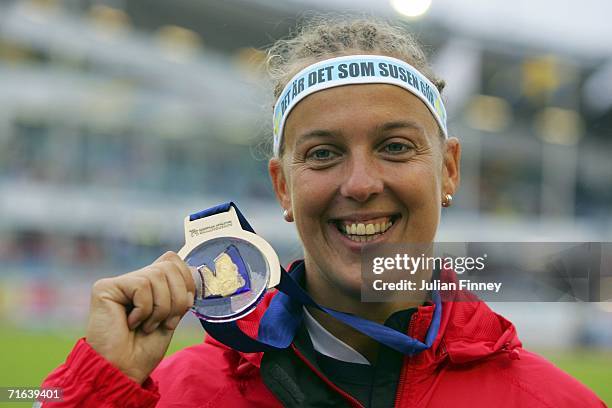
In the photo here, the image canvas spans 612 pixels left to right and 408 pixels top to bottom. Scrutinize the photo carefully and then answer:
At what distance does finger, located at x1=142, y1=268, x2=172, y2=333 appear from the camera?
1498 millimetres

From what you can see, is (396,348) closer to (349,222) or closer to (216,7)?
(349,222)

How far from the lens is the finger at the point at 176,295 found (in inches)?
59.8

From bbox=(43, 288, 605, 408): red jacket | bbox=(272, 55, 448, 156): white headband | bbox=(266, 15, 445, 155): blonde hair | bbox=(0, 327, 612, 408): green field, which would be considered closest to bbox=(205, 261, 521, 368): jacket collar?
bbox=(43, 288, 605, 408): red jacket

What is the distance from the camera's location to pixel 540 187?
29.2m

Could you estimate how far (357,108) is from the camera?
1804 mm

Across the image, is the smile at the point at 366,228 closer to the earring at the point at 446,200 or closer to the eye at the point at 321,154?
the eye at the point at 321,154

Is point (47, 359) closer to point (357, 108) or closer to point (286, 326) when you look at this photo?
point (286, 326)

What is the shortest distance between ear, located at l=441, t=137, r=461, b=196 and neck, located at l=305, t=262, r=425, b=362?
356 millimetres

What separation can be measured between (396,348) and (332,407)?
20 cm

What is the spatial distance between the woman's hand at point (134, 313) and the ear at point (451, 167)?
0.85 meters

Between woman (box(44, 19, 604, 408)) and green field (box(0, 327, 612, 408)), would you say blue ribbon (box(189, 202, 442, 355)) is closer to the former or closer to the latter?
woman (box(44, 19, 604, 408))

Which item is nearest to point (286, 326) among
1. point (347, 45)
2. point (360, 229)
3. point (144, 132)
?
point (360, 229)

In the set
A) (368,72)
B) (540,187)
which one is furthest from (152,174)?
(368,72)

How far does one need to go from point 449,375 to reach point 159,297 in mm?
692
